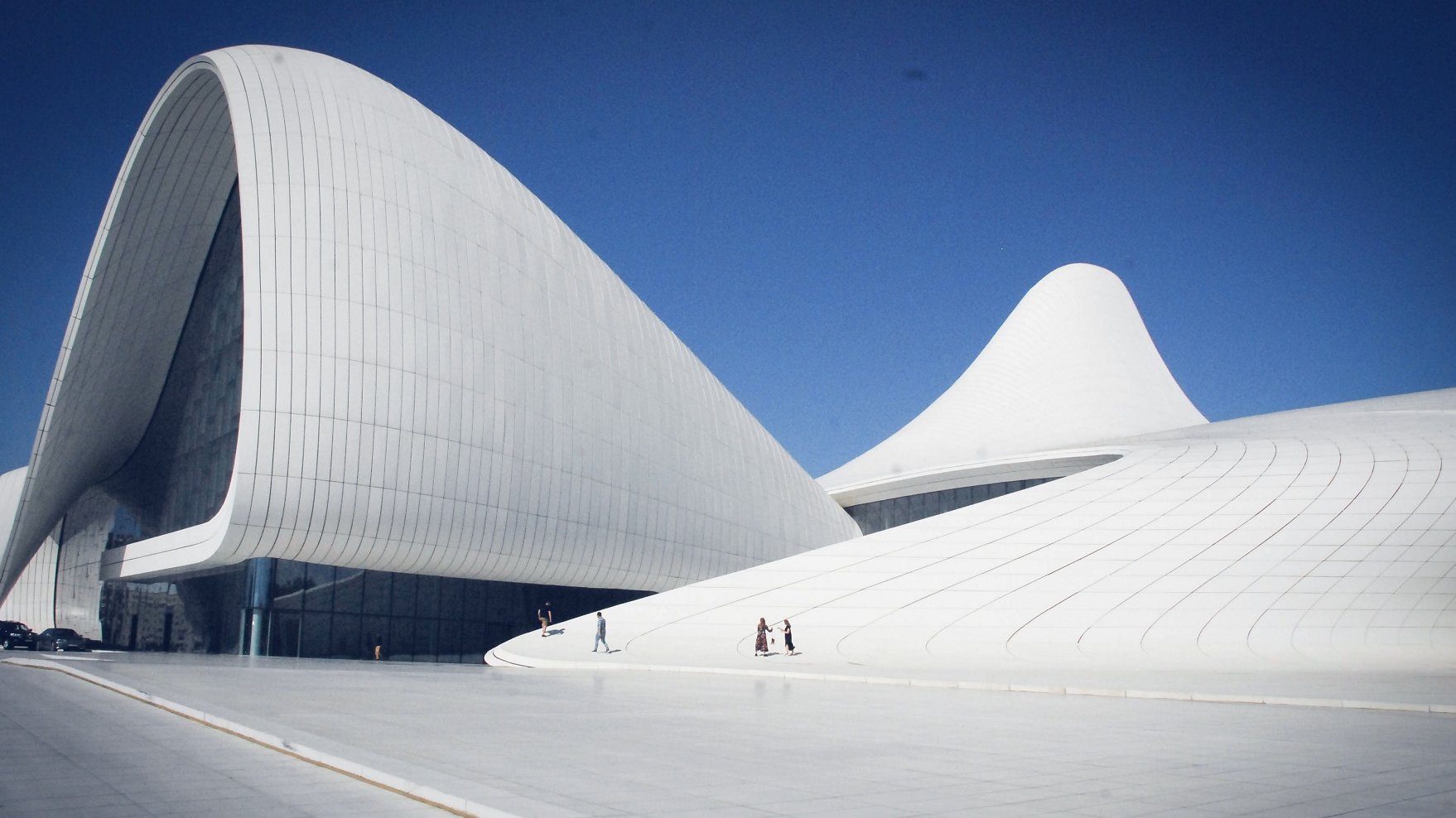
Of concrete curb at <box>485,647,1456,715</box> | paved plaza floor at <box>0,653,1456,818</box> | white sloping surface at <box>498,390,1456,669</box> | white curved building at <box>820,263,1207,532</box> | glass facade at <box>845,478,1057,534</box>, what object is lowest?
concrete curb at <box>485,647,1456,715</box>

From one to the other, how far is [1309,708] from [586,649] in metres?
14.2

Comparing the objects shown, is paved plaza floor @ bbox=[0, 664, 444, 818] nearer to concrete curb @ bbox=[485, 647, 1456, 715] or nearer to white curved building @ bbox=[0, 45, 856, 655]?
concrete curb @ bbox=[485, 647, 1456, 715]

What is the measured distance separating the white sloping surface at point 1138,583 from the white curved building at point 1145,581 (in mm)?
44

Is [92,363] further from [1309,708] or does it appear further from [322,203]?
[1309,708]

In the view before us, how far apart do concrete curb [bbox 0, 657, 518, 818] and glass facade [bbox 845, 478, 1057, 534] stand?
31447 mm

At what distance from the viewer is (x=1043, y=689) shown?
12.9m

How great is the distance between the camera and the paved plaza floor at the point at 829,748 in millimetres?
5746

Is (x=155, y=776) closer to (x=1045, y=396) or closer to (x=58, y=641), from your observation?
(x=58, y=641)

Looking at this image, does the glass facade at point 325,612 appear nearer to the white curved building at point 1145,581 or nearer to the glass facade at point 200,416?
the glass facade at point 200,416

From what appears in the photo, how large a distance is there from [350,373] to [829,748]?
18621mm

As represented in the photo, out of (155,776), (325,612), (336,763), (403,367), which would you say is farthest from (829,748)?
(325,612)

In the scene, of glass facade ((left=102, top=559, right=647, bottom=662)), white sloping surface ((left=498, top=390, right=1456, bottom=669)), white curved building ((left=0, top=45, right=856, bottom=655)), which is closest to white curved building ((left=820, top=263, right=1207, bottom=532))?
white curved building ((left=0, top=45, right=856, bottom=655))

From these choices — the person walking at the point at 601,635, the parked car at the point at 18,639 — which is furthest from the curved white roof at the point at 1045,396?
the parked car at the point at 18,639

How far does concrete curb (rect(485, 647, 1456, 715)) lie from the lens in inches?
416
